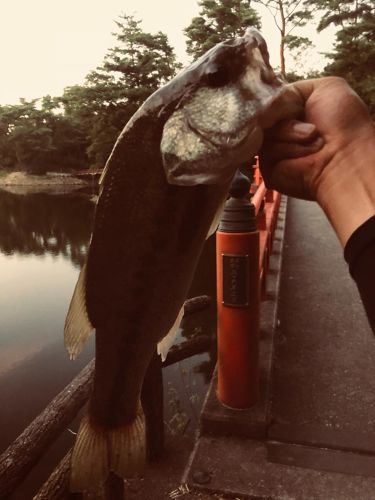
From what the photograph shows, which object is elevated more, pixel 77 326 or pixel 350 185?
pixel 350 185

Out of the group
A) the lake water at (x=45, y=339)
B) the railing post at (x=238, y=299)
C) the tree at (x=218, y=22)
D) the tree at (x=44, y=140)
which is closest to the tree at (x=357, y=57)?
the tree at (x=218, y=22)

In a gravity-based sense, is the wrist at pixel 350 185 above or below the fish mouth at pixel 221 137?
below

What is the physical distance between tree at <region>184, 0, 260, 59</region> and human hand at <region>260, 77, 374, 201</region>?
30.8 meters

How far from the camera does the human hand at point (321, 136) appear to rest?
50.2 inches

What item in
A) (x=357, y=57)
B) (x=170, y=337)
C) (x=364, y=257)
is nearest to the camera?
(x=364, y=257)

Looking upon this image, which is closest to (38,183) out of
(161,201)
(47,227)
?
(47,227)

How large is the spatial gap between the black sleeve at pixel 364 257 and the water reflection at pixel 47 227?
16836 millimetres

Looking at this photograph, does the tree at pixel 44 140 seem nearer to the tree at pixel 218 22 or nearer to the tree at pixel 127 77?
the tree at pixel 127 77

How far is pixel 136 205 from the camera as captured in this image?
4.61 ft

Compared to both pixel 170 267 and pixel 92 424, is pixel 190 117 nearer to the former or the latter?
pixel 170 267

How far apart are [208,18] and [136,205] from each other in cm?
3361

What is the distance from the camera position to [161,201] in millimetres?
1400

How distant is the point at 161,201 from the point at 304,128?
47 centimetres

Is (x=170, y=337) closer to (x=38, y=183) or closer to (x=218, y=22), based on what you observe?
(x=218, y=22)
